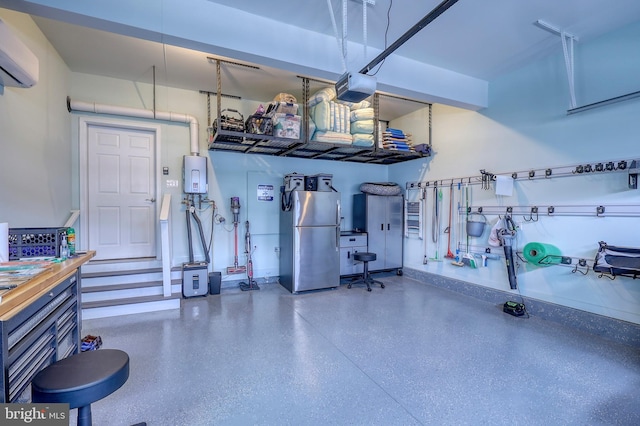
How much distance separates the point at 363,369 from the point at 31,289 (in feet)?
7.41

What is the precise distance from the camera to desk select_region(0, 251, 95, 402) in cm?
114

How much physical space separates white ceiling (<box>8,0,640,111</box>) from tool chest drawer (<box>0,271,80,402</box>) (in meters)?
2.19

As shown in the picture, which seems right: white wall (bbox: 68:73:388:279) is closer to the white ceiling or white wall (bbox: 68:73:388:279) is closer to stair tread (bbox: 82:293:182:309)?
the white ceiling

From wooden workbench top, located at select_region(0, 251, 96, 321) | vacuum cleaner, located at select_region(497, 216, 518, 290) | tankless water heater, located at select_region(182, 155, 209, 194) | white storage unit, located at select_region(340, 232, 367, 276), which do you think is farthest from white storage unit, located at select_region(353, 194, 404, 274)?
wooden workbench top, located at select_region(0, 251, 96, 321)

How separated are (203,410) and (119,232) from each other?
11.7ft

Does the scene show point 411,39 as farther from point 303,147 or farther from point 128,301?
point 128,301

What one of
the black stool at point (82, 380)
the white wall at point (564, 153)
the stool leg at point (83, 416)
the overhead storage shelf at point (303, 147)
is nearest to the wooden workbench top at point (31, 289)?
the black stool at point (82, 380)

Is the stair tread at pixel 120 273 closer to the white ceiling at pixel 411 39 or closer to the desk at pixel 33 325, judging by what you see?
the desk at pixel 33 325

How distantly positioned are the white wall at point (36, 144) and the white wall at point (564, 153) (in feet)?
18.1

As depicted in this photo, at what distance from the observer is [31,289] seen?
1.30m

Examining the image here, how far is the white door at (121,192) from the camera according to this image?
169 inches

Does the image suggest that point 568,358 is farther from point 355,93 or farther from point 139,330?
point 139,330

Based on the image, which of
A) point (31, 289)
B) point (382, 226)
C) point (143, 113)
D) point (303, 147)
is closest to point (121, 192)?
point (143, 113)

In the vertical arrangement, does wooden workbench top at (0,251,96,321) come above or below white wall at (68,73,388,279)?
below
